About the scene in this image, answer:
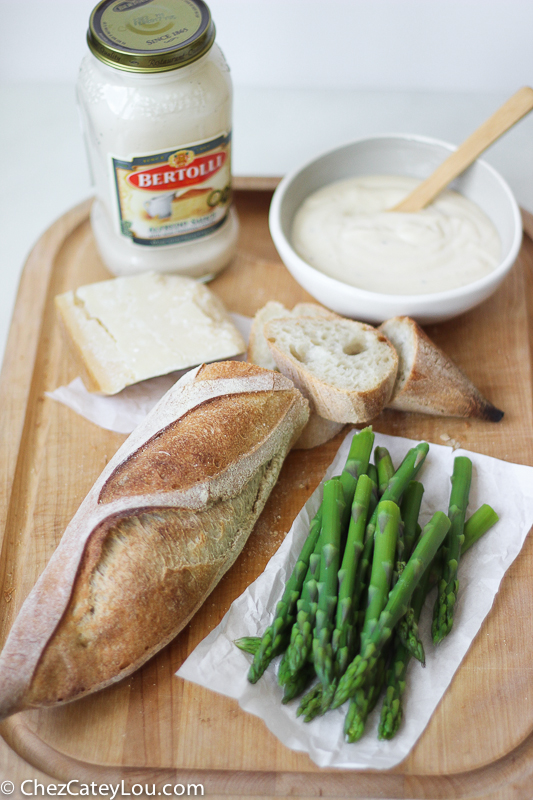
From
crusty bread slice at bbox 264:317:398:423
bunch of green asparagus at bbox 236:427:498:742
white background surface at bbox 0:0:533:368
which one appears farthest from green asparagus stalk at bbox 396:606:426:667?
white background surface at bbox 0:0:533:368

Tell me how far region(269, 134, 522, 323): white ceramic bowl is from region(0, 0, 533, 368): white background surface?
768mm

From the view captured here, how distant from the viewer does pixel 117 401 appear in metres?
2.26

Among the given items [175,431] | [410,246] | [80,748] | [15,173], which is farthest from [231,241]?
[80,748]

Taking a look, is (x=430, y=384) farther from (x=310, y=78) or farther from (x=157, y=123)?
(x=310, y=78)

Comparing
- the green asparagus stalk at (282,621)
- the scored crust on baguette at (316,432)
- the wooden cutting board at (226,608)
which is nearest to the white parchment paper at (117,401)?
the wooden cutting board at (226,608)

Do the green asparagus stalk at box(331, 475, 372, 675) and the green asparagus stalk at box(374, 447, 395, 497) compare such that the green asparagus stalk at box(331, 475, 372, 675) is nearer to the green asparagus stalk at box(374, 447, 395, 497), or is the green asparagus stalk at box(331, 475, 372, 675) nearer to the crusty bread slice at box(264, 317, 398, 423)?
the green asparagus stalk at box(374, 447, 395, 497)

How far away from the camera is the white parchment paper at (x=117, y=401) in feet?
7.27

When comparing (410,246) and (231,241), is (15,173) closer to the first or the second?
Result: (231,241)

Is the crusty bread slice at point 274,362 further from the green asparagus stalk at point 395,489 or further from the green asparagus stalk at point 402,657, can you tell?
the green asparagus stalk at point 402,657

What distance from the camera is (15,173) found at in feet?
11.1

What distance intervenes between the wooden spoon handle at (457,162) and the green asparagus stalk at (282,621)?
4.42ft

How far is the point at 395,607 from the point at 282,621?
0.28m

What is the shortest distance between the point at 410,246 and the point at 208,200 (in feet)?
2.36

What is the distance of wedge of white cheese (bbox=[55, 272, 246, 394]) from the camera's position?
2.21 metres
